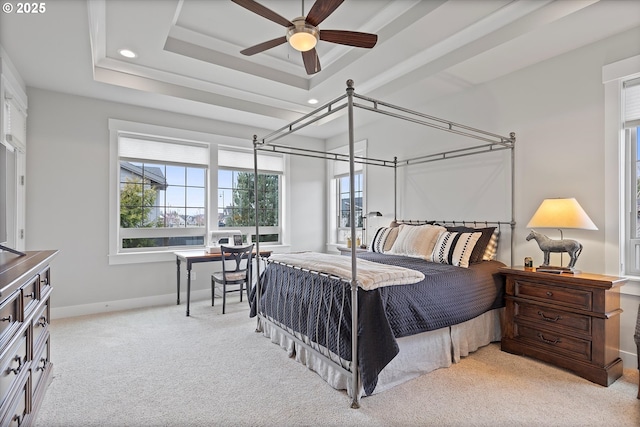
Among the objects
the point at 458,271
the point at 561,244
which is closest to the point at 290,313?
the point at 458,271

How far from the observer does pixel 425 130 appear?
4230 millimetres

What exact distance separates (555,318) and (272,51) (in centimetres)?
362

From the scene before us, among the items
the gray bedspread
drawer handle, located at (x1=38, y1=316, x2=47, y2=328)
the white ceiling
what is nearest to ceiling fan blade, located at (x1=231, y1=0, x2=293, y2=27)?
the white ceiling

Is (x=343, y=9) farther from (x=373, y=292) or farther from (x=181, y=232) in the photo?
(x=181, y=232)

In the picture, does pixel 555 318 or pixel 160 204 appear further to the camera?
pixel 160 204

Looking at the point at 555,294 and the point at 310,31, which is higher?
the point at 310,31

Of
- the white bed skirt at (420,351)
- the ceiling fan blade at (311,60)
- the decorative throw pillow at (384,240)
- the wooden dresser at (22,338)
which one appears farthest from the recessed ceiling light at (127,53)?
the decorative throw pillow at (384,240)

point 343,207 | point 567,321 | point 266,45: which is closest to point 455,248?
point 567,321

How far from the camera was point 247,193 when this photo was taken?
17.5 feet

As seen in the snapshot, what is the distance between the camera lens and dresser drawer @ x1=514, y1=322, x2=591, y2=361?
2.41m

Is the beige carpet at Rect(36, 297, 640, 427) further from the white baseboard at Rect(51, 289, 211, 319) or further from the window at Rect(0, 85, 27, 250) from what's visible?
the window at Rect(0, 85, 27, 250)

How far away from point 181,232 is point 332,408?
3488 millimetres

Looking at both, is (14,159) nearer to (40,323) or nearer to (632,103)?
(40,323)

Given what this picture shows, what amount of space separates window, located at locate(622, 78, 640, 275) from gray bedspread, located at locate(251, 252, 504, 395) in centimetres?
95
